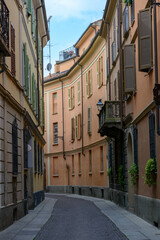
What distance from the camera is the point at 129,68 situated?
1881cm

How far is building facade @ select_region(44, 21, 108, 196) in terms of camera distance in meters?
34.8

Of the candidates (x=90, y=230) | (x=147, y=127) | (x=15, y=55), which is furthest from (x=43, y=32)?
(x=90, y=230)

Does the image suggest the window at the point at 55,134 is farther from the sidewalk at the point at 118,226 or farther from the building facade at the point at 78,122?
the sidewalk at the point at 118,226

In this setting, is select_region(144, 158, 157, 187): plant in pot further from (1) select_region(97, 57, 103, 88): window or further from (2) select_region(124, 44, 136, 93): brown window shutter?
(1) select_region(97, 57, 103, 88): window

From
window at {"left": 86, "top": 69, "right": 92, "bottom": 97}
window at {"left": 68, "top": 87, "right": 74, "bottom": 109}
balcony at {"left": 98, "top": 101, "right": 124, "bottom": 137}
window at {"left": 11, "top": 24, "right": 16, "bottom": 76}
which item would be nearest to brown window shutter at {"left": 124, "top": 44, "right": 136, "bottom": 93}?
window at {"left": 11, "top": 24, "right": 16, "bottom": 76}

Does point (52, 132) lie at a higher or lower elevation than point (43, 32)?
lower

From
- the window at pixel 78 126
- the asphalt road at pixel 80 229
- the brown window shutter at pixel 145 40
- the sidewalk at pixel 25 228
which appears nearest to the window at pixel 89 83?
the window at pixel 78 126

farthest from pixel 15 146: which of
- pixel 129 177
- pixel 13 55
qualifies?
pixel 129 177

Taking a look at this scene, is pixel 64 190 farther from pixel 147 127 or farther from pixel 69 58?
pixel 147 127

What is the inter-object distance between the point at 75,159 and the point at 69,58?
13044 millimetres

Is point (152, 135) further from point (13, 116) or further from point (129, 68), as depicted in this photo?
point (13, 116)

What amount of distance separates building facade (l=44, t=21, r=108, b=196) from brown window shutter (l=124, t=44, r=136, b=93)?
526 inches

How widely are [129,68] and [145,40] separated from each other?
401cm

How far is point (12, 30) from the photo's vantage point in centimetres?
1716
